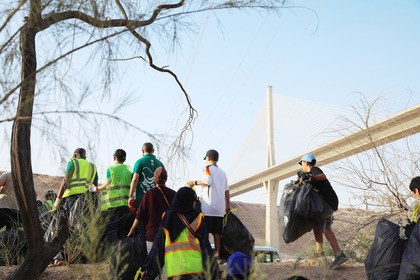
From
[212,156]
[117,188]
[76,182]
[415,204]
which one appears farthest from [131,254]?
[415,204]

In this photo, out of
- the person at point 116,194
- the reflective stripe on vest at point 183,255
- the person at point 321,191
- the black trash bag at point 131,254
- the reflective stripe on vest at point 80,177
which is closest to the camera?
the reflective stripe on vest at point 183,255

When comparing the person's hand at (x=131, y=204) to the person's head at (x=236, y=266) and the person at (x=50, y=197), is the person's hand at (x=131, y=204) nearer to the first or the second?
the person at (x=50, y=197)

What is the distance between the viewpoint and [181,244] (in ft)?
22.0

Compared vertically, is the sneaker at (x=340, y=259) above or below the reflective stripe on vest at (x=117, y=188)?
below

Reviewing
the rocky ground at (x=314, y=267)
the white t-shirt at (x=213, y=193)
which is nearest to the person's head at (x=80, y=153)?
the rocky ground at (x=314, y=267)

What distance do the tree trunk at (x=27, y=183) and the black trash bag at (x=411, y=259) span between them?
3.03 meters

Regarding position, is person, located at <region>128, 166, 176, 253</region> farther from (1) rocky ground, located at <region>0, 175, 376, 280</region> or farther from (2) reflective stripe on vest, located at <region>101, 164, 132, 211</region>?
(2) reflective stripe on vest, located at <region>101, 164, 132, 211</region>

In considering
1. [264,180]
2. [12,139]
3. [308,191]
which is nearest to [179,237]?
[12,139]

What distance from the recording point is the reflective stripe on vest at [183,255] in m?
6.61

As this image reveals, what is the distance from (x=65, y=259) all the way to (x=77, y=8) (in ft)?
12.1

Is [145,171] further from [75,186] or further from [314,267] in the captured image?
[314,267]

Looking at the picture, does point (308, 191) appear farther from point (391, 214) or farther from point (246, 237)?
point (391, 214)

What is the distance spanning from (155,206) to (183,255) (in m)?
0.97

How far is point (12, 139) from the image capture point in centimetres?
580
